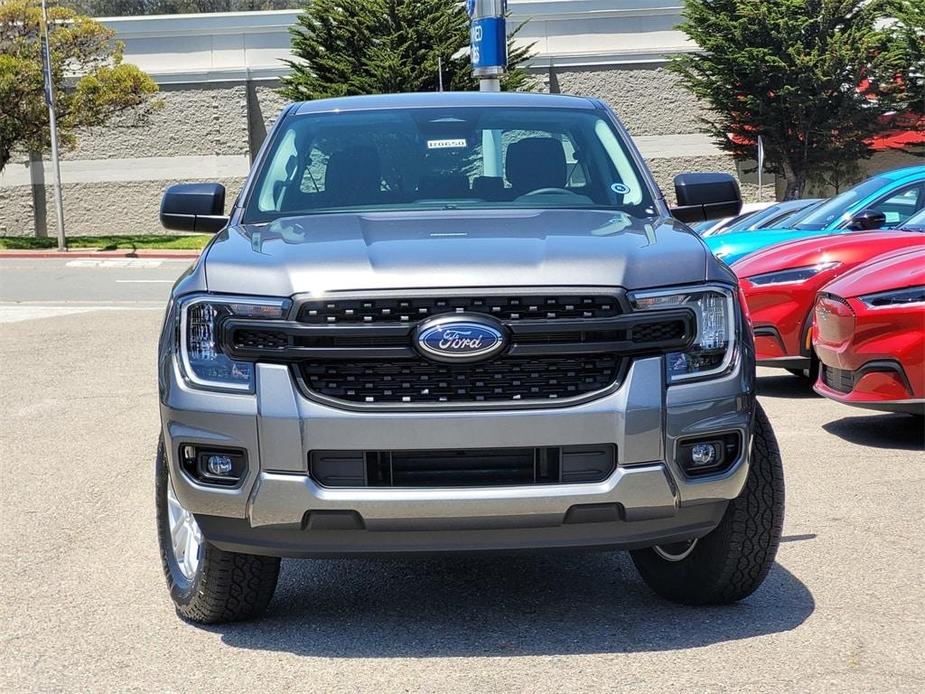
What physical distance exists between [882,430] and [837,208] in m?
3.20

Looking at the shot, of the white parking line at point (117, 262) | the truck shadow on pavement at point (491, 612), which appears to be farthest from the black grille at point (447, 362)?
the white parking line at point (117, 262)

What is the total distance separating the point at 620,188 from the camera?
5383mm

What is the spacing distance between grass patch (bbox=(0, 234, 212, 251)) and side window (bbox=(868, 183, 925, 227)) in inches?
919

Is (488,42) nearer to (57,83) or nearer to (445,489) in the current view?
(445,489)

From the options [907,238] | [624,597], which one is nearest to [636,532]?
[624,597]

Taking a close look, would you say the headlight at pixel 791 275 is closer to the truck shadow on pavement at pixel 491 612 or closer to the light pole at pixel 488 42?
the truck shadow on pavement at pixel 491 612

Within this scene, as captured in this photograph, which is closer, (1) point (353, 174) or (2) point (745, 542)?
(2) point (745, 542)

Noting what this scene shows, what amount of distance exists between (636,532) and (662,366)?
494 mm

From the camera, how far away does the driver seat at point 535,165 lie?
5.41 m

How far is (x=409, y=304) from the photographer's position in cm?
400

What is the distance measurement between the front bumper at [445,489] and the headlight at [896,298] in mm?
3659

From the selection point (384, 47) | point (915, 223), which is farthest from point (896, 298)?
point (384, 47)

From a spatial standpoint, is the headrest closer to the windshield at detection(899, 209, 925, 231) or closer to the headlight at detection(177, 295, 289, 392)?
the headlight at detection(177, 295, 289, 392)

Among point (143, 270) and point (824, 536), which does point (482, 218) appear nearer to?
point (824, 536)
